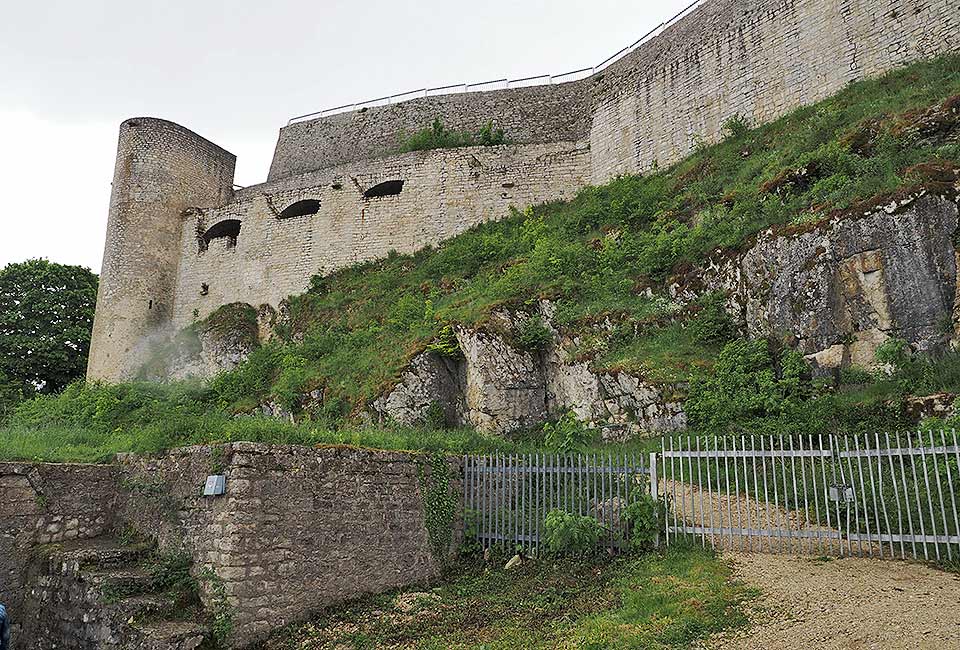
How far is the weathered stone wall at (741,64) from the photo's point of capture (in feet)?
55.9

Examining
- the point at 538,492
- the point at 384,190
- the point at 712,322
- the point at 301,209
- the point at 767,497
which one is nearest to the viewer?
the point at 767,497

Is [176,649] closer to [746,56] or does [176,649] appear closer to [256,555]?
[256,555]

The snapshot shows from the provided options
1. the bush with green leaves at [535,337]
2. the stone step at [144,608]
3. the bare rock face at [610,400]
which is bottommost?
the stone step at [144,608]

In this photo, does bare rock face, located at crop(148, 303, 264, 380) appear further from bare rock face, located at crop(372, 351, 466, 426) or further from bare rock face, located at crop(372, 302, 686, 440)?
bare rock face, located at crop(372, 302, 686, 440)

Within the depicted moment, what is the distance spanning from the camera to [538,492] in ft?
28.7

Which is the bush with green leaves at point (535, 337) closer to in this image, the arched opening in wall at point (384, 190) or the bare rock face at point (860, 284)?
the bare rock face at point (860, 284)

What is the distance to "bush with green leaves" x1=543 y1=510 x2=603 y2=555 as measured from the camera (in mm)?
8055

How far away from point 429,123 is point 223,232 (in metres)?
10.7

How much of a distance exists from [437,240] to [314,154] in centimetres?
1204

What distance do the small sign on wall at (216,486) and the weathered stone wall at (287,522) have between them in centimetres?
7

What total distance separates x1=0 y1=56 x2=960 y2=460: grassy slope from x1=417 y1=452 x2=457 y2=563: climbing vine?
0.43 m

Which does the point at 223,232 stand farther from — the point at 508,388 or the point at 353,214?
the point at 508,388

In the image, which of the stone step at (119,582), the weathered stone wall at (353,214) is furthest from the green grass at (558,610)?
the weathered stone wall at (353,214)

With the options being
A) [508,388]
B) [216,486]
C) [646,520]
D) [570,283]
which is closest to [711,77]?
[570,283]
